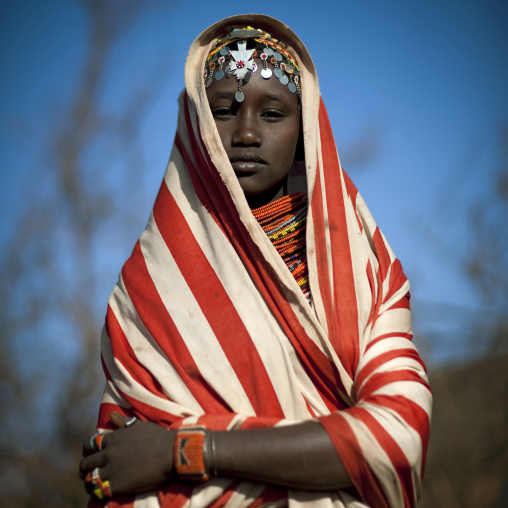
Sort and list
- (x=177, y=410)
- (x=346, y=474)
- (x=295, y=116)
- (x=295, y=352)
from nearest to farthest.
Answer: (x=346, y=474) < (x=177, y=410) < (x=295, y=352) < (x=295, y=116)

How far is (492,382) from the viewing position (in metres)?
6.80

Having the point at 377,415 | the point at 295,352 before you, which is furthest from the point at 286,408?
the point at 377,415

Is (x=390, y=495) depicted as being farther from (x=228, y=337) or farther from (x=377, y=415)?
(x=228, y=337)

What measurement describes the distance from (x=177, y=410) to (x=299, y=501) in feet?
1.54

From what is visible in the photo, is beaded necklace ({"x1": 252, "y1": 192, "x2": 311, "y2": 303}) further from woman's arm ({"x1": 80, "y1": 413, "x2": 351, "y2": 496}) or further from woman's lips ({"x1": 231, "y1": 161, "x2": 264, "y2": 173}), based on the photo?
woman's arm ({"x1": 80, "y1": 413, "x2": 351, "y2": 496})

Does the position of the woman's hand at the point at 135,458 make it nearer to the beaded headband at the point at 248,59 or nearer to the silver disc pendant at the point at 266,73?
the beaded headband at the point at 248,59

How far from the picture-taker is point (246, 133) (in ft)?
7.45

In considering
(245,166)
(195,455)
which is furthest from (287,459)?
(245,166)

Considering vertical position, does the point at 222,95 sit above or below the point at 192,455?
above

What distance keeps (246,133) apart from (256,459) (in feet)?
3.85

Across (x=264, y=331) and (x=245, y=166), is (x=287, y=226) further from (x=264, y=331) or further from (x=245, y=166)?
(x=264, y=331)

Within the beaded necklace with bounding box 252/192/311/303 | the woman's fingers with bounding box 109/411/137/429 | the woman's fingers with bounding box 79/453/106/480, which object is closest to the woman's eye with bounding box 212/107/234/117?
the beaded necklace with bounding box 252/192/311/303

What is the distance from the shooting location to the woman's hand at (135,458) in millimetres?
1812

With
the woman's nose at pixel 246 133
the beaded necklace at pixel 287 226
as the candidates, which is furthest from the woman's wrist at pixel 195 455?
the woman's nose at pixel 246 133
